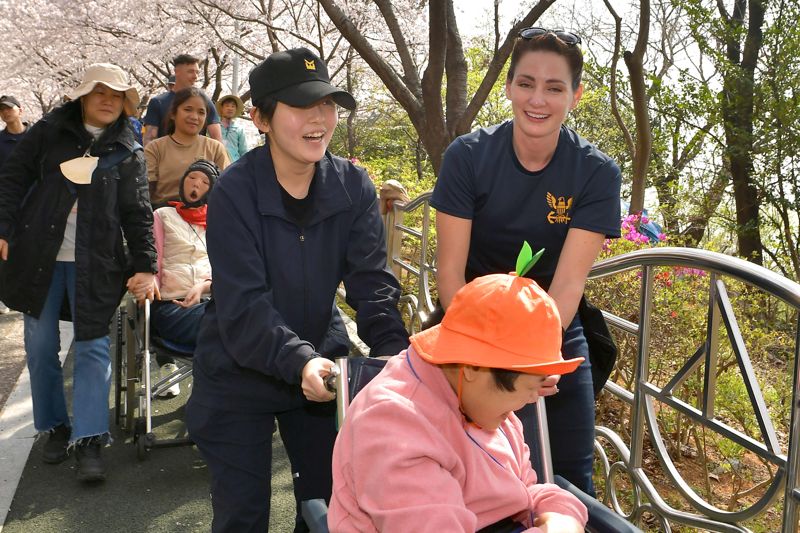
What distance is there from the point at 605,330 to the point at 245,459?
1.25m

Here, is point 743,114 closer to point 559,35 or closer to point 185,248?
point 185,248

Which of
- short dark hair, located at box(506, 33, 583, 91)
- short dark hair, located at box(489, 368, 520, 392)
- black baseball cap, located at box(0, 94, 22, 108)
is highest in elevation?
black baseball cap, located at box(0, 94, 22, 108)

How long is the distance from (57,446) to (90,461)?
398 mm

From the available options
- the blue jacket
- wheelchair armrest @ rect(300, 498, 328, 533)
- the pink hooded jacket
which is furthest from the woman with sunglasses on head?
wheelchair armrest @ rect(300, 498, 328, 533)

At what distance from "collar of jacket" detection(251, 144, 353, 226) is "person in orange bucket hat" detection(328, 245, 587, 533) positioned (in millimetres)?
826

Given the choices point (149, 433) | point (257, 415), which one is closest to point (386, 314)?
point (257, 415)

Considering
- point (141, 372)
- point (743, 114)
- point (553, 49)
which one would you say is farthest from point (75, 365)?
point (743, 114)

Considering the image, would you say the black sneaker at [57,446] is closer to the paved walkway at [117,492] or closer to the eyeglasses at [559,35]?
the paved walkway at [117,492]

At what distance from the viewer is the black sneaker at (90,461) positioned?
4.22 metres

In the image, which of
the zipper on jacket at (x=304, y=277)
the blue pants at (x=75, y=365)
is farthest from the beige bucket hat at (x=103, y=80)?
the zipper on jacket at (x=304, y=277)

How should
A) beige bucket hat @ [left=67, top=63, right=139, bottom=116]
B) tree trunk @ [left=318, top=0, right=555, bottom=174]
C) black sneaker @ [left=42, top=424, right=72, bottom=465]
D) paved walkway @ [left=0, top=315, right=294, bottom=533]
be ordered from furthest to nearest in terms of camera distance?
tree trunk @ [left=318, top=0, right=555, bottom=174] → black sneaker @ [left=42, top=424, right=72, bottom=465] → beige bucket hat @ [left=67, top=63, right=139, bottom=116] → paved walkway @ [left=0, top=315, right=294, bottom=533]

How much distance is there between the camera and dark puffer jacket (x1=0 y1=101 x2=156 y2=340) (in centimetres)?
423

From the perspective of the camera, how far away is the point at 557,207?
2.65 meters

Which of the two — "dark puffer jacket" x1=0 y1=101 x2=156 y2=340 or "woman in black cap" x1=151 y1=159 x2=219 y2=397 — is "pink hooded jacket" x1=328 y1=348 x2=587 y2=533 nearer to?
"dark puffer jacket" x1=0 y1=101 x2=156 y2=340
